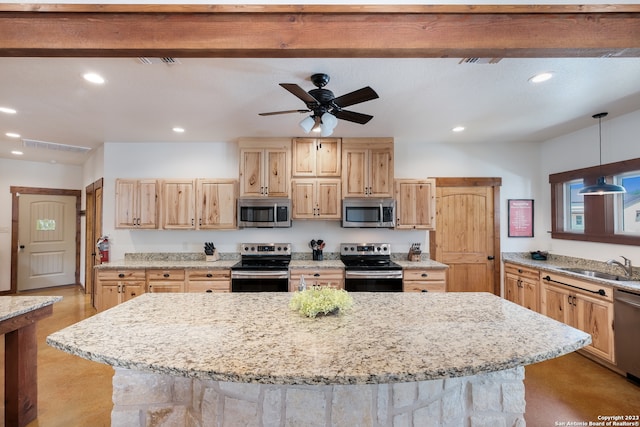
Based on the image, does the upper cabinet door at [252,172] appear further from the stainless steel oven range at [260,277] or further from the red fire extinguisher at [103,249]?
the red fire extinguisher at [103,249]

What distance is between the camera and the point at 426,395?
1353 mm

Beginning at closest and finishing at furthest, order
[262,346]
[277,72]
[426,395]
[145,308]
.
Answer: [262,346] < [426,395] < [145,308] < [277,72]

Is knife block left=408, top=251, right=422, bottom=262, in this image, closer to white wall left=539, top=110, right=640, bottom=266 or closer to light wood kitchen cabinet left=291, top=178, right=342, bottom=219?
light wood kitchen cabinet left=291, top=178, right=342, bottom=219

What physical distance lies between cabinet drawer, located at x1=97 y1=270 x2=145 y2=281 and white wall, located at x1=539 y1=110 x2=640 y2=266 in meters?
5.50

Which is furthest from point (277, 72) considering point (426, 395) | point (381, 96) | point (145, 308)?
point (426, 395)

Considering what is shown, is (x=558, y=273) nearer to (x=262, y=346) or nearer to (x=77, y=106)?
(x=262, y=346)

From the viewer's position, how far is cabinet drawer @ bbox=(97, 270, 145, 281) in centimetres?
367

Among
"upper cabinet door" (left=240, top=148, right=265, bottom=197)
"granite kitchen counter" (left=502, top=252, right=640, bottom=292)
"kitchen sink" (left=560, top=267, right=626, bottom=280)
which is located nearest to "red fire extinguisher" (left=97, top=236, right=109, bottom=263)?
"upper cabinet door" (left=240, top=148, right=265, bottom=197)

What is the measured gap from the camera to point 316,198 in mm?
3910

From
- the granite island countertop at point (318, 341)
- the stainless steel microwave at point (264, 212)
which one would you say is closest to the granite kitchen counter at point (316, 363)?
the granite island countertop at point (318, 341)

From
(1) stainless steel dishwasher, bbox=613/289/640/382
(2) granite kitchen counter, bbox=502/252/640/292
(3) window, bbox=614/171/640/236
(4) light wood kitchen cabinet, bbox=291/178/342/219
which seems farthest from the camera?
(4) light wood kitchen cabinet, bbox=291/178/342/219

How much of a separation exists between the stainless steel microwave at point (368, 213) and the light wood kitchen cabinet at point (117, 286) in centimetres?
270

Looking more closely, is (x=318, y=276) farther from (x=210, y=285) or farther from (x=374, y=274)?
(x=210, y=285)

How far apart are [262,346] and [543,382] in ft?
9.35
